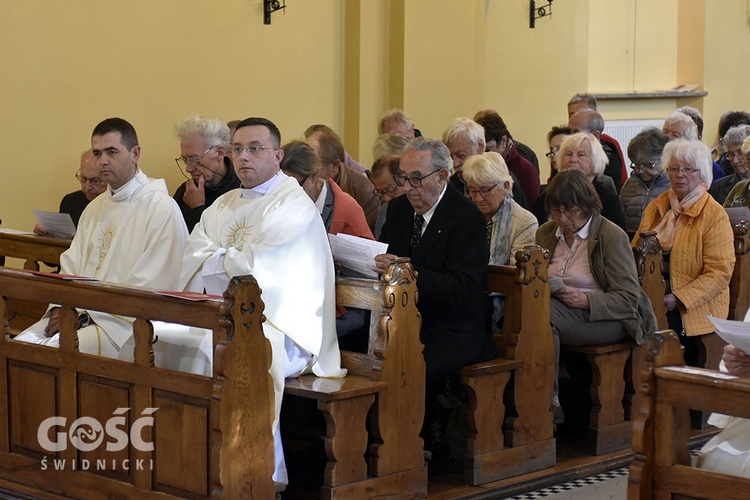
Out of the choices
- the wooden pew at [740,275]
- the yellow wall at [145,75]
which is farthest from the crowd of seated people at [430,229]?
the yellow wall at [145,75]

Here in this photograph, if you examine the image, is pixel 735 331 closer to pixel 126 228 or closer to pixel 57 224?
pixel 126 228

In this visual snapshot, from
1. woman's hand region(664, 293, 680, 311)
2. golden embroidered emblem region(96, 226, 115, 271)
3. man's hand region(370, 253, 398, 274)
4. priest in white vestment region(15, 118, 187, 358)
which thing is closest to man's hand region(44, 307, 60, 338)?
priest in white vestment region(15, 118, 187, 358)

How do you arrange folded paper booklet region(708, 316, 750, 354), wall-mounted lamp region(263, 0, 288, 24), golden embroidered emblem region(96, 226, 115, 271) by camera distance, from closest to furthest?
folded paper booklet region(708, 316, 750, 354) → golden embroidered emblem region(96, 226, 115, 271) → wall-mounted lamp region(263, 0, 288, 24)

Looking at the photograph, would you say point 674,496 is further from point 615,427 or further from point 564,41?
point 564,41

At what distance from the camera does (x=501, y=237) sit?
18.6ft

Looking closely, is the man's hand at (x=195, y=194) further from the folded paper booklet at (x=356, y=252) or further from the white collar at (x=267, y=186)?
the folded paper booklet at (x=356, y=252)

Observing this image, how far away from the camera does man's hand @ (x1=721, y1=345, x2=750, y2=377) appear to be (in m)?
3.54

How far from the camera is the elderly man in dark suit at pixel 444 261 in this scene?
488cm

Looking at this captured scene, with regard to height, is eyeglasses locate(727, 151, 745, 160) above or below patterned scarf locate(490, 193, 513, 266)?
above

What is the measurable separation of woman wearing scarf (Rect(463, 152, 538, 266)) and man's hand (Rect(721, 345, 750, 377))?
82.2 inches

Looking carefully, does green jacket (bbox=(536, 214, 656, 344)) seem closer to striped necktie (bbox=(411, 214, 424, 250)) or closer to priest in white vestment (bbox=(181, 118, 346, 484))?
striped necktie (bbox=(411, 214, 424, 250))

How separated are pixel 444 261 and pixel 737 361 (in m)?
1.66

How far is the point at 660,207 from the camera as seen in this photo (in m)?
6.41

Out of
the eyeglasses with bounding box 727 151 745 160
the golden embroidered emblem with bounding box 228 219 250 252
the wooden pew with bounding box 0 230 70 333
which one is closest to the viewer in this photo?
the golden embroidered emblem with bounding box 228 219 250 252
